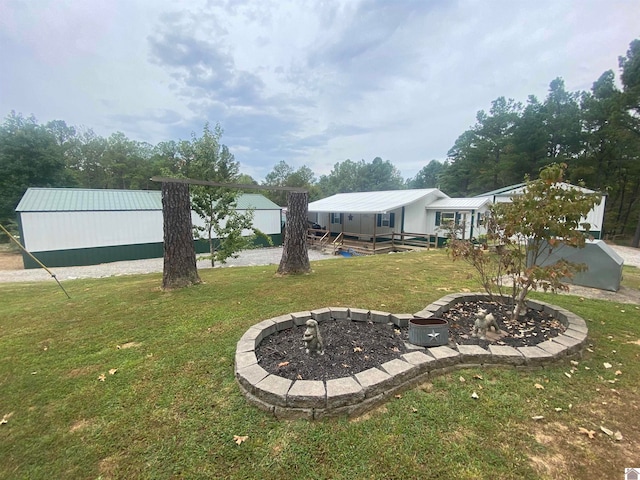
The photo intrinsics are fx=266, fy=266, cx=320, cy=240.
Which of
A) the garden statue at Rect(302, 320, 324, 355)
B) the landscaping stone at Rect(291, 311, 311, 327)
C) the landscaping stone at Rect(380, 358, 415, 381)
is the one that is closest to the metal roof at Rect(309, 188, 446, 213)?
the landscaping stone at Rect(291, 311, 311, 327)

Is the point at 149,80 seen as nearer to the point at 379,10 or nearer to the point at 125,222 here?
the point at 125,222

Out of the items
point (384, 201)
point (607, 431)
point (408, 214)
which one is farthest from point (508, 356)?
point (384, 201)

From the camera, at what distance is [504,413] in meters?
2.17

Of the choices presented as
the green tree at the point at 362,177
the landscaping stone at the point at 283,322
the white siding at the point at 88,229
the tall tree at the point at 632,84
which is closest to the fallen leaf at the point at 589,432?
the landscaping stone at the point at 283,322

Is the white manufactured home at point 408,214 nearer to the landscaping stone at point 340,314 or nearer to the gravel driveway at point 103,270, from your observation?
the gravel driveway at point 103,270

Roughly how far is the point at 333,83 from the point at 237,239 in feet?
29.5

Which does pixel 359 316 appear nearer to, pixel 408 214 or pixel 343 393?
pixel 343 393

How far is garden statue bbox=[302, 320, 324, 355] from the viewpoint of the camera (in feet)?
9.28

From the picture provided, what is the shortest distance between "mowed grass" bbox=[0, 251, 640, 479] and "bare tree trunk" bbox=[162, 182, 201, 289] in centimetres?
205

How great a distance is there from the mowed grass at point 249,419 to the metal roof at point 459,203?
13.4 m

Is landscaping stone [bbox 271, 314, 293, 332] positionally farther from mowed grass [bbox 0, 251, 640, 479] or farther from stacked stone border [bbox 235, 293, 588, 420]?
mowed grass [bbox 0, 251, 640, 479]

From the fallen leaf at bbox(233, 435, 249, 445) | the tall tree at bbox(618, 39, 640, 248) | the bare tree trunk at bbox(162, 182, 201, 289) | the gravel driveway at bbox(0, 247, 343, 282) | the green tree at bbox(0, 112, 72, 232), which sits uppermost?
the tall tree at bbox(618, 39, 640, 248)

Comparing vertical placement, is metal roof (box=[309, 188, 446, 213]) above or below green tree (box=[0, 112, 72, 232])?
below

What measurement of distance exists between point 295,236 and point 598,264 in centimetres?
725
